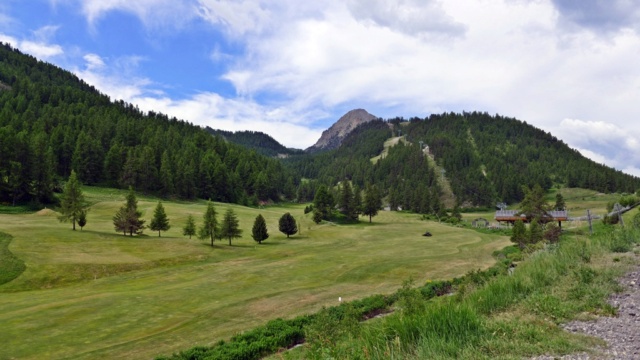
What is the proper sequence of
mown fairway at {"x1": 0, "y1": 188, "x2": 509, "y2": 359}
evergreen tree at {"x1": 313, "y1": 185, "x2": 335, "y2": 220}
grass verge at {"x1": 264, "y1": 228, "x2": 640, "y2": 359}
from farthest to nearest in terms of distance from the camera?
evergreen tree at {"x1": 313, "y1": 185, "x2": 335, "y2": 220}, mown fairway at {"x1": 0, "y1": 188, "x2": 509, "y2": 359}, grass verge at {"x1": 264, "y1": 228, "x2": 640, "y2": 359}

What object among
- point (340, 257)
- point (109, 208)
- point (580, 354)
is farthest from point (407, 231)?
point (580, 354)

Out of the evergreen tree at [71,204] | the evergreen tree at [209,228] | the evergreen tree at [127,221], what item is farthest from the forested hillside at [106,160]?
the evergreen tree at [209,228]

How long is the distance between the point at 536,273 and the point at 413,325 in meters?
7.20

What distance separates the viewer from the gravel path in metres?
7.44

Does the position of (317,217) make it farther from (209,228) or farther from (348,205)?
(209,228)

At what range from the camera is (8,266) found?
41.6 m

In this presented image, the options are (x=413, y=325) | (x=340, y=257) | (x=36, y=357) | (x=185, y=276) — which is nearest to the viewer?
(x=413, y=325)

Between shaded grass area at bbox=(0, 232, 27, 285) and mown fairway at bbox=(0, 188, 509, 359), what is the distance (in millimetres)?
785

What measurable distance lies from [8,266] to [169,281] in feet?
56.6

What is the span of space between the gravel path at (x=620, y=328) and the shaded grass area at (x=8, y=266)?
49.4 m

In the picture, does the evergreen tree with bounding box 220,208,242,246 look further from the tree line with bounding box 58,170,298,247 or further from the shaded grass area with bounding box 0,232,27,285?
the shaded grass area with bounding box 0,232,27,285

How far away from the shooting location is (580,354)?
24.8ft

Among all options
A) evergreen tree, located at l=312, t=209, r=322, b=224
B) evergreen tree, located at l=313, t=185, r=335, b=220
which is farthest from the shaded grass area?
evergreen tree, located at l=313, t=185, r=335, b=220

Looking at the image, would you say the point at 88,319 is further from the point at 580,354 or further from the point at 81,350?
the point at 580,354
